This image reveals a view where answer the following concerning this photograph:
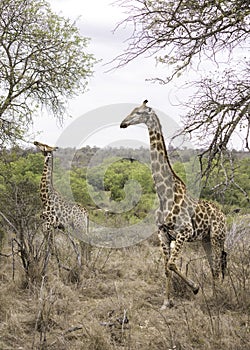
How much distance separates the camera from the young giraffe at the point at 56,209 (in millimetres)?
10023

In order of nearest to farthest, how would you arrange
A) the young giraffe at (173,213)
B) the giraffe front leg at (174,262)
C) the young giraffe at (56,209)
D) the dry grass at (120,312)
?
the dry grass at (120,312)
the giraffe front leg at (174,262)
the young giraffe at (173,213)
the young giraffe at (56,209)

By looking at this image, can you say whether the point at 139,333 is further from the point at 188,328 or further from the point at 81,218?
the point at 81,218

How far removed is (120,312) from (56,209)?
442cm

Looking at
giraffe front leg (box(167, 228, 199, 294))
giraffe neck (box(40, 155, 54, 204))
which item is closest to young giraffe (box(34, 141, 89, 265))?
giraffe neck (box(40, 155, 54, 204))

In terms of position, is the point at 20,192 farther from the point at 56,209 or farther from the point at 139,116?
the point at 139,116

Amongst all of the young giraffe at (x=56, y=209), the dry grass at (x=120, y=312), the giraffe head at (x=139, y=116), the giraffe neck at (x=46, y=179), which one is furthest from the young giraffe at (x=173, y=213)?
the giraffe neck at (x=46, y=179)

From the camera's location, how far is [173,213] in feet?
22.8

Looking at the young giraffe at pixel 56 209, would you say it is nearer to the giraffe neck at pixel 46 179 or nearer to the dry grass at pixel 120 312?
the giraffe neck at pixel 46 179

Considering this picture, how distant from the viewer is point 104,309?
6457 millimetres

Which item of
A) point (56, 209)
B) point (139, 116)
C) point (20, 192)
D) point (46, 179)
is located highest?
point (139, 116)

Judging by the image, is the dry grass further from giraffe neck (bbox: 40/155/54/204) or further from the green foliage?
giraffe neck (bbox: 40/155/54/204)

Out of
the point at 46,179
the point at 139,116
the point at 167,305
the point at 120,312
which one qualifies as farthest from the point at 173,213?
the point at 46,179

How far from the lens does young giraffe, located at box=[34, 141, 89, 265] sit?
1002 cm

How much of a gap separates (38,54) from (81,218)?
4.73 metres
